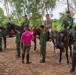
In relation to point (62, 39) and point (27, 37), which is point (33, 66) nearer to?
point (27, 37)

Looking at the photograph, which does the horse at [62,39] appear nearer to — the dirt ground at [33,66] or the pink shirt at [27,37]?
the dirt ground at [33,66]

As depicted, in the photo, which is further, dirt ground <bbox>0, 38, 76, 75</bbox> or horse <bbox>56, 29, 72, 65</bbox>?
horse <bbox>56, 29, 72, 65</bbox>

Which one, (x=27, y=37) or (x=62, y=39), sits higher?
(x=27, y=37)

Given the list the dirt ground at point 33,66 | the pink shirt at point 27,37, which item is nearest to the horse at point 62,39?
the dirt ground at point 33,66

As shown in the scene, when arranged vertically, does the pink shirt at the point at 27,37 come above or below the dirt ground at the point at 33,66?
above

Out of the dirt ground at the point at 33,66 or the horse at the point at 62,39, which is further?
the horse at the point at 62,39

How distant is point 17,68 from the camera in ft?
45.0

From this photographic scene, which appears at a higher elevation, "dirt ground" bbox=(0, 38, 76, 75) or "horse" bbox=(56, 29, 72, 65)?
"horse" bbox=(56, 29, 72, 65)

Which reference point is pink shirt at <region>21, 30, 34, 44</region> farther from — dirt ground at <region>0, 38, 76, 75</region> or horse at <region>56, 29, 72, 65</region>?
horse at <region>56, 29, 72, 65</region>

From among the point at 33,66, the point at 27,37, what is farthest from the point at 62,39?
the point at 33,66

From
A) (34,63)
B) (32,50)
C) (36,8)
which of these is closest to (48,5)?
(36,8)

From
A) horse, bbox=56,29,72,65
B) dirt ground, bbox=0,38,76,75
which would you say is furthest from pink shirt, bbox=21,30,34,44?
horse, bbox=56,29,72,65

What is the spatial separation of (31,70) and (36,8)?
36.1 metres

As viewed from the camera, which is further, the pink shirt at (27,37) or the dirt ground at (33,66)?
the pink shirt at (27,37)
